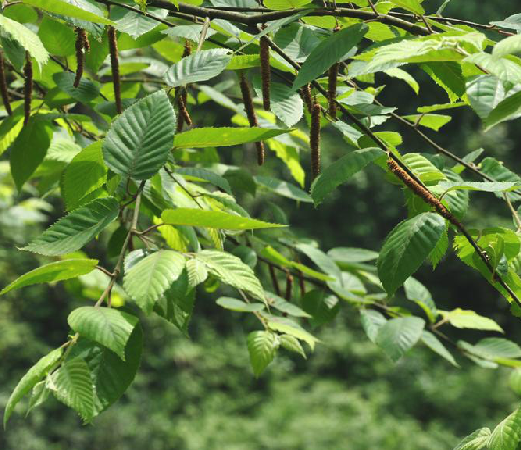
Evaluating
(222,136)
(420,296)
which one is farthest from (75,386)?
(420,296)

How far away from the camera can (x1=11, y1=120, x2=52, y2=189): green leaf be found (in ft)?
3.95

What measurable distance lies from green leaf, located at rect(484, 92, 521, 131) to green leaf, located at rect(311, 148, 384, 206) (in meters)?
0.17

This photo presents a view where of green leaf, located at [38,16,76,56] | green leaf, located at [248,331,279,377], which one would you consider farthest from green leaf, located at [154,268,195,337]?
green leaf, located at [38,16,76,56]

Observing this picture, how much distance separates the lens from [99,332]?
683mm

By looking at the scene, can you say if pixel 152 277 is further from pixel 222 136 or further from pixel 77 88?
pixel 77 88

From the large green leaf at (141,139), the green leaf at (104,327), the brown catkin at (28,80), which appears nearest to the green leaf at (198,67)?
the large green leaf at (141,139)

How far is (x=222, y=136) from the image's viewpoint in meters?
0.77

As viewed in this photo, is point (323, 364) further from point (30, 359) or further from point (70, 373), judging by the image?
point (70, 373)

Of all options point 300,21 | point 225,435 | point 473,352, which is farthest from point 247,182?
point 225,435

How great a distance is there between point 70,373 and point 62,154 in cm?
70

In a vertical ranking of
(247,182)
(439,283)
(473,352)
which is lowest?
(439,283)

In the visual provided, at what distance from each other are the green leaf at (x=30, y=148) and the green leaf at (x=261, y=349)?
1.53 ft

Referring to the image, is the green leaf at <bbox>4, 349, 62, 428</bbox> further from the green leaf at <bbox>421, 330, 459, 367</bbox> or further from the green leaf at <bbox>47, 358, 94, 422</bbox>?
the green leaf at <bbox>421, 330, 459, 367</bbox>

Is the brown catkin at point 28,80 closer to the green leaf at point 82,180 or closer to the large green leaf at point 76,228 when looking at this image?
the green leaf at point 82,180
